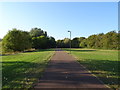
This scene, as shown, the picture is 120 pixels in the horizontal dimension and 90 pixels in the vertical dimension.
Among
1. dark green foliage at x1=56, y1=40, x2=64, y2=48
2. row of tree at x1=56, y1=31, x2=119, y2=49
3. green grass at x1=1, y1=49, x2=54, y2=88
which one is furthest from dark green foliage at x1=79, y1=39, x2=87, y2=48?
green grass at x1=1, y1=49, x2=54, y2=88

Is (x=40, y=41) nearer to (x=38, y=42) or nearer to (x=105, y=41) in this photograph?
(x=38, y=42)

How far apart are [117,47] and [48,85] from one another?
57.5 meters

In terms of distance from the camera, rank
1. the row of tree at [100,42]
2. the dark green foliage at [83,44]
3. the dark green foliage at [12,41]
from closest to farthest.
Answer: the dark green foliage at [12,41] < the row of tree at [100,42] < the dark green foliage at [83,44]

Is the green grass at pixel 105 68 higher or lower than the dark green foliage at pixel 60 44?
lower

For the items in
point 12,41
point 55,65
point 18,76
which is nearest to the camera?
point 18,76

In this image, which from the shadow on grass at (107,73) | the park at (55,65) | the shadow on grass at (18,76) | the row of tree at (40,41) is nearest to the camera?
the shadow on grass at (18,76)

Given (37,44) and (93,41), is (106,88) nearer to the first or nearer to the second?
(37,44)

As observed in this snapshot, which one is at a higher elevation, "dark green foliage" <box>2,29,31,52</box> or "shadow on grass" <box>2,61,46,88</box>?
"dark green foliage" <box>2,29,31,52</box>

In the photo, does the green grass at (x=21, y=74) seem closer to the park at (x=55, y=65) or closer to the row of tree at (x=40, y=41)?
the park at (x=55, y=65)

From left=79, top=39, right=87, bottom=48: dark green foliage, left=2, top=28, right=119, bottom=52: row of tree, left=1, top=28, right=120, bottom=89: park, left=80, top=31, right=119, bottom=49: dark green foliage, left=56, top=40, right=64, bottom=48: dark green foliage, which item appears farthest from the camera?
left=56, top=40, right=64, bottom=48: dark green foliage

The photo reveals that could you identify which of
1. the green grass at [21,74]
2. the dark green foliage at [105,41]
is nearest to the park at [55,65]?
the green grass at [21,74]

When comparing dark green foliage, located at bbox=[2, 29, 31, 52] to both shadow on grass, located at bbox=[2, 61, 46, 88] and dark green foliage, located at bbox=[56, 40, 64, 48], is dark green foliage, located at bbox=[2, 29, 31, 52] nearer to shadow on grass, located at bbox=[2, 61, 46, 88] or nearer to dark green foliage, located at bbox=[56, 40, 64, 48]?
shadow on grass, located at bbox=[2, 61, 46, 88]

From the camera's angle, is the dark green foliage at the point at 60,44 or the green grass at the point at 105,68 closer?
the green grass at the point at 105,68

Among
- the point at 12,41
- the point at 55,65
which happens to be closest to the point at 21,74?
the point at 55,65
